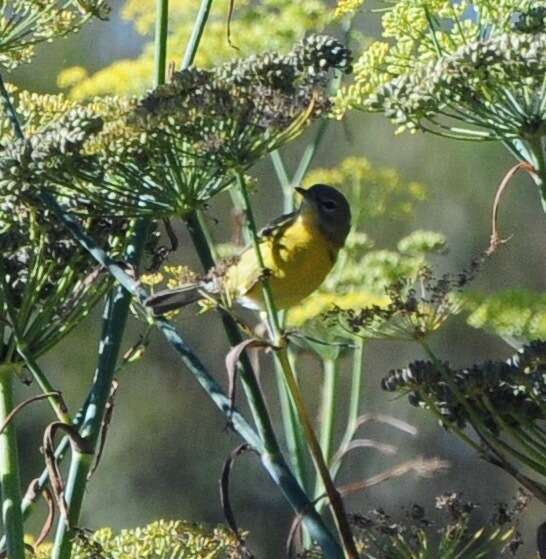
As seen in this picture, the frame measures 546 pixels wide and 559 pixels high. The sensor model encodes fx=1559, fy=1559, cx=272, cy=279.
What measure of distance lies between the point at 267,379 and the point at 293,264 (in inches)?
145

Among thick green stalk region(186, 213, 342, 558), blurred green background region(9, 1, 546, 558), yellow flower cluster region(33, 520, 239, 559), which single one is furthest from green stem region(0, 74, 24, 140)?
blurred green background region(9, 1, 546, 558)

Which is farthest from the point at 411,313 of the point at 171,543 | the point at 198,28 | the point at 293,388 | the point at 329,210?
the point at 329,210

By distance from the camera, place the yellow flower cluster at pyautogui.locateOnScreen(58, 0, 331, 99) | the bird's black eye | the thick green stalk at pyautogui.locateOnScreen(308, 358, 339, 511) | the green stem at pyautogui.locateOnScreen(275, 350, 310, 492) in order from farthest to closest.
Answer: the yellow flower cluster at pyautogui.locateOnScreen(58, 0, 331, 99)
the thick green stalk at pyautogui.locateOnScreen(308, 358, 339, 511)
the bird's black eye
the green stem at pyautogui.locateOnScreen(275, 350, 310, 492)

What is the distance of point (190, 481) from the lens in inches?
240

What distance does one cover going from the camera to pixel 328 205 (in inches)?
85.9

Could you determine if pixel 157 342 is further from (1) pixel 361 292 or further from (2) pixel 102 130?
(2) pixel 102 130

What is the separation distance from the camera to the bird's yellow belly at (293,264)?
1.96 metres

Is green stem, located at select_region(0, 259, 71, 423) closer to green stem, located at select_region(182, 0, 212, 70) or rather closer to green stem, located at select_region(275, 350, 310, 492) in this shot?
green stem, located at select_region(182, 0, 212, 70)

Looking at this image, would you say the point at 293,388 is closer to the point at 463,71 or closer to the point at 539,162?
→ the point at 463,71

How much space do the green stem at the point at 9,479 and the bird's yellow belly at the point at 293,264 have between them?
Answer: 0.35m

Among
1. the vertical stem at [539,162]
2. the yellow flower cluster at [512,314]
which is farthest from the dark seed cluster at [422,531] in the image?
the yellow flower cluster at [512,314]

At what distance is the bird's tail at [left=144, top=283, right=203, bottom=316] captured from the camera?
1.42m

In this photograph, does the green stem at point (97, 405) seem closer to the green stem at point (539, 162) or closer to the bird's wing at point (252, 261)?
the bird's wing at point (252, 261)

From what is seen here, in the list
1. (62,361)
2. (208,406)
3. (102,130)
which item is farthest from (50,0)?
(208,406)
